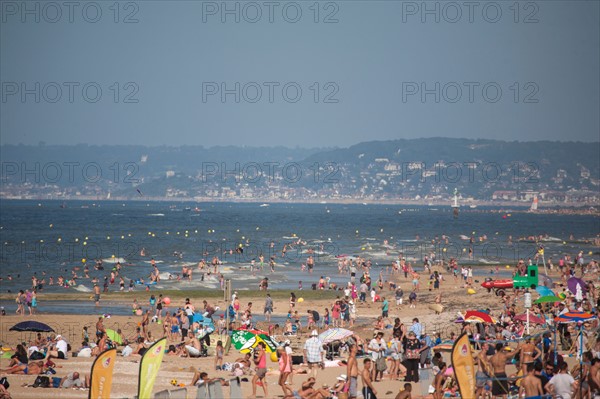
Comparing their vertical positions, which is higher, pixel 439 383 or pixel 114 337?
pixel 439 383

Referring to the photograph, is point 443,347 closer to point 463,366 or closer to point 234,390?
point 234,390

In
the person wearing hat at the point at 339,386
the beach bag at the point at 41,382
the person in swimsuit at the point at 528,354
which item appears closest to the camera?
the person in swimsuit at the point at 528,354

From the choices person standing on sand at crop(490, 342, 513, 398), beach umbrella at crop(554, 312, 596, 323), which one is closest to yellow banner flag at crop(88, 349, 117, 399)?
person standing on sand at crop(490, 342, 513, 398)

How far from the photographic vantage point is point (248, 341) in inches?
877

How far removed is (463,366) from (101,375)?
5206mm

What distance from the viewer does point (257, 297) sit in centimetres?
4212

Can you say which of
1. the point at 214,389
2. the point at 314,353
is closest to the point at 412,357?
the point at 314,353

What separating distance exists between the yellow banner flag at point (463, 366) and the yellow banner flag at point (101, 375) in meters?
4.86

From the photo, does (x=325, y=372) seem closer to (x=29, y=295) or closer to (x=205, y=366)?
(x=205, y=366)

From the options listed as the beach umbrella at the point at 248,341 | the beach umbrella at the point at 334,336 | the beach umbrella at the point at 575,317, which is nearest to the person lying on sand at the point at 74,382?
the beach umbrella at the point at 248,341

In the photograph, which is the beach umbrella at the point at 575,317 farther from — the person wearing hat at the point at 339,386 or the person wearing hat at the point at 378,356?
the person wearing hat at the point at 339,386

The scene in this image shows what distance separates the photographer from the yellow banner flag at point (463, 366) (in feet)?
40.7

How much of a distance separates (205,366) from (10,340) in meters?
9.05

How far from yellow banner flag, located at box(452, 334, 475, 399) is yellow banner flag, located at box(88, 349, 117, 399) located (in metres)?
4.86
